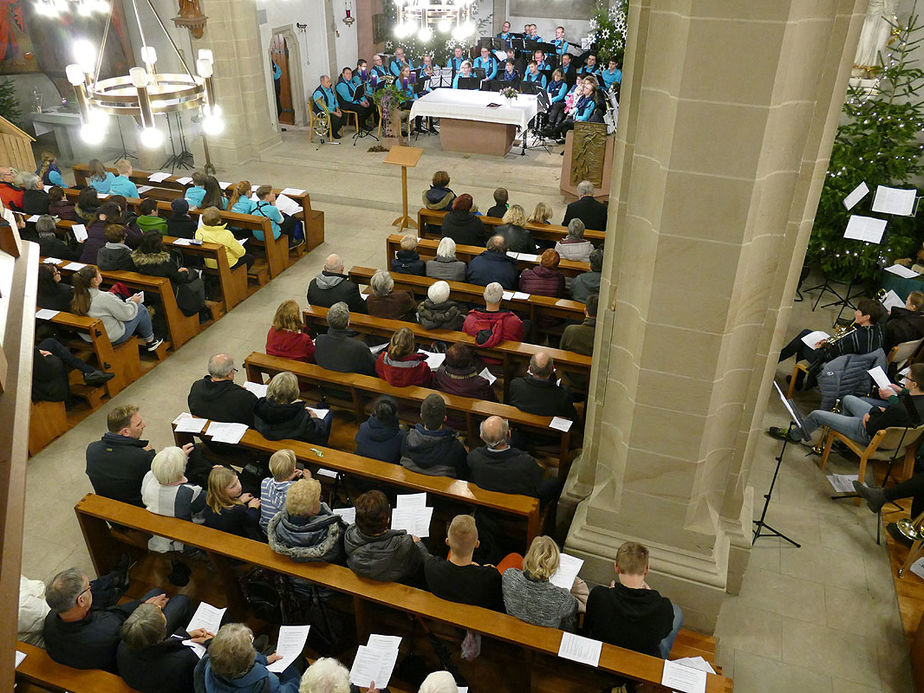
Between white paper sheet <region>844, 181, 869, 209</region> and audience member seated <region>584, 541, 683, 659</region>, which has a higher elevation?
white paper sheet <region>844, 181, 869, 209</region>

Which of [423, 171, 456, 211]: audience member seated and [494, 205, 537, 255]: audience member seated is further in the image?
[423, 171, 456, 211]: audience member seated

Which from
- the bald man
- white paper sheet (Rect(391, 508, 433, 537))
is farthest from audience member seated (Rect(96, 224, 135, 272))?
white paper sheet (Rect(391, 508, 433, 537))

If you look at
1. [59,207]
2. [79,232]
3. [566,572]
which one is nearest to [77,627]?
[566,572]

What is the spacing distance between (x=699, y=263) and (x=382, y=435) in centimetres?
240

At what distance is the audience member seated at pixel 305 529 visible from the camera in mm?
3943

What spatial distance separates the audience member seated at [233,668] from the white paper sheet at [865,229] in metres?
6.96

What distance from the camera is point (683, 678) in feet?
11.2

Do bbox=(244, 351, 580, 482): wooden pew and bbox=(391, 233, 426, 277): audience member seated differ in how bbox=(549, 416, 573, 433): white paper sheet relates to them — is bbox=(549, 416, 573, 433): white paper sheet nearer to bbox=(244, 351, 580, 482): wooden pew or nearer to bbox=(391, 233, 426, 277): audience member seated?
bbox=(244, 351, 580, 482): wooden pew

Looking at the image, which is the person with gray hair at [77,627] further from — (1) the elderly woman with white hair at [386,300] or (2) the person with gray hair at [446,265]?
(2) the person with gray hair at [446,265]

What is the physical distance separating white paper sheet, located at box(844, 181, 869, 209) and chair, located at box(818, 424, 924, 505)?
9.77 ft

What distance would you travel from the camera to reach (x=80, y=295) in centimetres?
654

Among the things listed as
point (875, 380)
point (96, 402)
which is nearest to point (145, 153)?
point (96, 402)

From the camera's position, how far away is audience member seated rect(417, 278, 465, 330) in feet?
21.2

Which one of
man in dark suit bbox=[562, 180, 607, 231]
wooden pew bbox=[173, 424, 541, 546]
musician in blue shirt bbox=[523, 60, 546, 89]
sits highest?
musician in blue shirt bbox=[523, 60, 546, 89]
